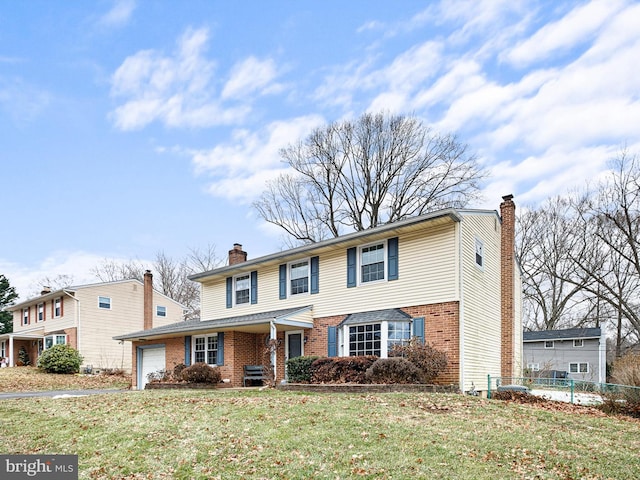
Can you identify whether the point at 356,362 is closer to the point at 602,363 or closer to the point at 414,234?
the point at 414,234

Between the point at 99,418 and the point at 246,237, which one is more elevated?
the point at 246,237

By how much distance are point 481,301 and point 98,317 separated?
25.7 m

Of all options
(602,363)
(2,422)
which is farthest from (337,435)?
(602,363)

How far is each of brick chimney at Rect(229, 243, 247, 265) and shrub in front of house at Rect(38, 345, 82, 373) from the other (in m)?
12.5

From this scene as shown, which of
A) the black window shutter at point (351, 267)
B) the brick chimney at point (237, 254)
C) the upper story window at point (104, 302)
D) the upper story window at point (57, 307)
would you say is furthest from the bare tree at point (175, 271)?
the black window shutter at point (351, 267)

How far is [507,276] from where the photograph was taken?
60.8 ft

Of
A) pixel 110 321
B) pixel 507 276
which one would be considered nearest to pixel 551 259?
pixel 507 276

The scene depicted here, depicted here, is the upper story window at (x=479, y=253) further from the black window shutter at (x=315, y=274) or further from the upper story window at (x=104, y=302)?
the upper story window at (x=104, y=302)

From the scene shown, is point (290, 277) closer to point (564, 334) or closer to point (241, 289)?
point (241, 289)

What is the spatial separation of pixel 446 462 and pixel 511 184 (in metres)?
20.1

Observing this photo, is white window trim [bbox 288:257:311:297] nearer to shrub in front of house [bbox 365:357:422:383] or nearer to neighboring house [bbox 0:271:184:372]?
shrub in front of house [bbox 365:357:422:383]

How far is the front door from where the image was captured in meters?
18.8

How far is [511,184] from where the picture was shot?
983 inches

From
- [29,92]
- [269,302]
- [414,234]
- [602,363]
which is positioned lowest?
→ [602,363]
